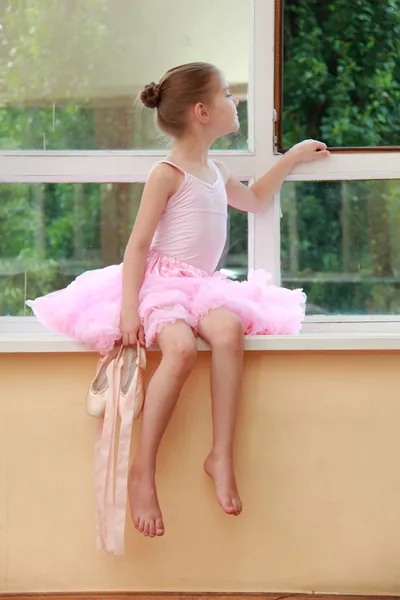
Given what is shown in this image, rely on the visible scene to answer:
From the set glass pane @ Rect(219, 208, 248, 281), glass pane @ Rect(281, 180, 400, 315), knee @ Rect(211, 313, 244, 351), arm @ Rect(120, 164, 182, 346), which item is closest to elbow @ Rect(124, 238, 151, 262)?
arm @ Rect(120, 164, 182, 346)

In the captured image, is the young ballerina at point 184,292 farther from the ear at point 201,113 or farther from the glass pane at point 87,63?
the glass pane at point 87,63

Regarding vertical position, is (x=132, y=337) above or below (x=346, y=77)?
below

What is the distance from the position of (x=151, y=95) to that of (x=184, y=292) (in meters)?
0.49

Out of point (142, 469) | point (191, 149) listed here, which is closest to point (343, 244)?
point (191, 149)

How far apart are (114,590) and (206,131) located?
105 centimetres

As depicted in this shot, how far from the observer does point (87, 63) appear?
193 centimetres

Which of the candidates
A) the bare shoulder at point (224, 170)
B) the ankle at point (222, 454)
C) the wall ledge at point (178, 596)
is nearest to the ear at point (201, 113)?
the bare shoulder at point (224, 170)

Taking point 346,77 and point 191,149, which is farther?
point 346,77

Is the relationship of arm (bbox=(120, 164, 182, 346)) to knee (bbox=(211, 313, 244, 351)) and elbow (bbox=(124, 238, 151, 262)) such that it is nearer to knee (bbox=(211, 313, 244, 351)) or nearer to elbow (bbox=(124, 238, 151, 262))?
elbow (bbox=(124, 238, 151, 262))

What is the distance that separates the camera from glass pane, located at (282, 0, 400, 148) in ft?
6.31

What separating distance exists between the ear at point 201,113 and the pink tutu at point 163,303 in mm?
335

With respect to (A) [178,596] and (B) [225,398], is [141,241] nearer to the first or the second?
(B) [225,398]

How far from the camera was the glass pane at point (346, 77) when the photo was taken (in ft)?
6.31

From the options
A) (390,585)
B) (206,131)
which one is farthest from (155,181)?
(390,585)
